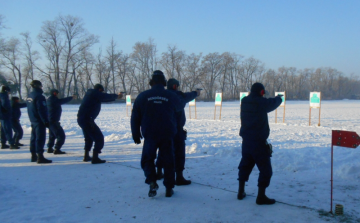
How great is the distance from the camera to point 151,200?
14.2 ft

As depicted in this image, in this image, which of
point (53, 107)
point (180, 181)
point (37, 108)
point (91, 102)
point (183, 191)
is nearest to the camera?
point (183, 191)

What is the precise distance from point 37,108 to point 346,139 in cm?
657

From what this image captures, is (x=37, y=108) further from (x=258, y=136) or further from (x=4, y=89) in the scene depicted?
(x=258, y=136)

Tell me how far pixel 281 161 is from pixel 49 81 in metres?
61.3

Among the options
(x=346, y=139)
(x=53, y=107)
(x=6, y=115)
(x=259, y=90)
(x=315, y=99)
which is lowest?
(x=6, y=115)

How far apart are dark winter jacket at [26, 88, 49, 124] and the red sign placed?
20.5ft

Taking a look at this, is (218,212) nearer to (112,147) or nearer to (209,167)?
(209,167)

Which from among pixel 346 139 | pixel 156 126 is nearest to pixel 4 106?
pixel 156 126

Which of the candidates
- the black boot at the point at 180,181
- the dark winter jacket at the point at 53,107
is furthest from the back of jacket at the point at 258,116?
the dark winter jacket at the point at 53,107

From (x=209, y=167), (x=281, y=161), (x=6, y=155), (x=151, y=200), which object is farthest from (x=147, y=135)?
(x=6, y=155)

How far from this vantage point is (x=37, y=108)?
704cm

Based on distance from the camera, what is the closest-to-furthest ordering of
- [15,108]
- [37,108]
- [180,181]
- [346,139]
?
1. [346,139]
2. [180,181]
3. [37,108]
4. [15,108]

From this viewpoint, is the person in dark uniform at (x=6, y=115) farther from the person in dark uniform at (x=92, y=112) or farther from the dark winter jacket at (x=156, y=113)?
the dark winter jacket at (x=156, y=113)

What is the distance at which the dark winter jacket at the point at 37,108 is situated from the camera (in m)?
7.02
